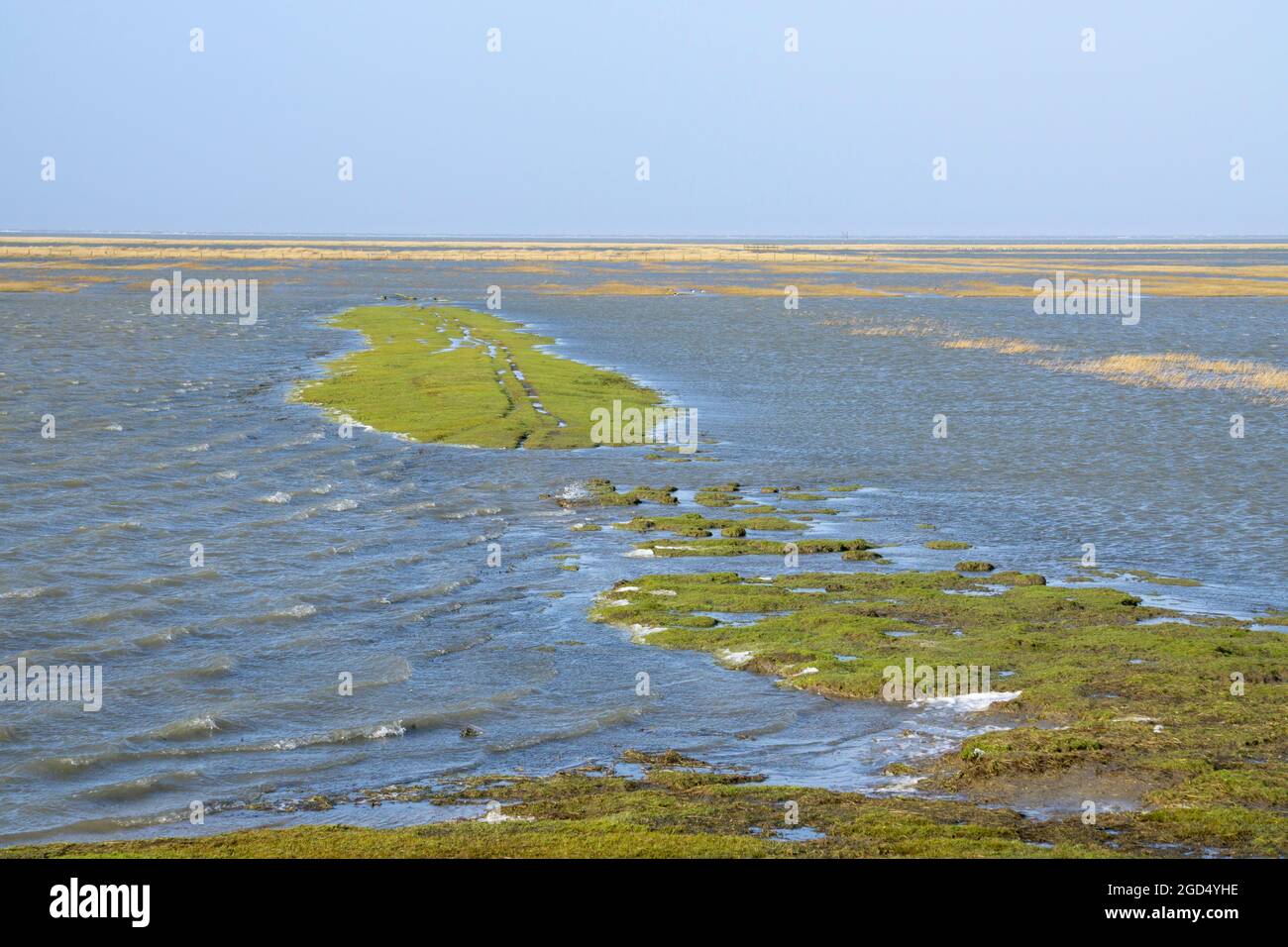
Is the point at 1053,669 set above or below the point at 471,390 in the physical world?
below

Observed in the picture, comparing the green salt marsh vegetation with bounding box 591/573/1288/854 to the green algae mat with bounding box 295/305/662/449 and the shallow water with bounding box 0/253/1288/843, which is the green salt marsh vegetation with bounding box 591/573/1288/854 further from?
the green algae mat with bounding box 295/305/662/449

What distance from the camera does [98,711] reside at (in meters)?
18.4

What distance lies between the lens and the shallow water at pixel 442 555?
16828mm

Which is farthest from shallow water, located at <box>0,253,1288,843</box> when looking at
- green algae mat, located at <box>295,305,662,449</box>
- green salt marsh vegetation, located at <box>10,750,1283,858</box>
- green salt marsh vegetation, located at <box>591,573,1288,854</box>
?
green algae mat, located at <box>295,305,662,449</box>

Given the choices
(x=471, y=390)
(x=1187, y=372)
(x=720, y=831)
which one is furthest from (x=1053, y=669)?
(x=1187, y=372)

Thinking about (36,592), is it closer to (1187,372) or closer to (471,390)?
(471,390)

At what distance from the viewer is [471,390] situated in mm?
52719

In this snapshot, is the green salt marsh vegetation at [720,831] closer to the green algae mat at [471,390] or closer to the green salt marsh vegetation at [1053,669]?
the green salt marsh vegetation at [1053,669]

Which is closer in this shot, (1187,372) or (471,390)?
(471,390)

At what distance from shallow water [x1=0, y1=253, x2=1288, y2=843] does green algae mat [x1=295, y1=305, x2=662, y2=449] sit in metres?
2.06

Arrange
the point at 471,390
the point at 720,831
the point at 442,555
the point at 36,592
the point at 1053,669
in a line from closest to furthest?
1. the point at 720,831
2. the point at 1053,669
3. the point at 36,592
4. the point at 442,555
5. the point at 471,390

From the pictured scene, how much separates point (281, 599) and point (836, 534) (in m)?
11.8

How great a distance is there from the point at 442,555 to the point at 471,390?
83.0ft
